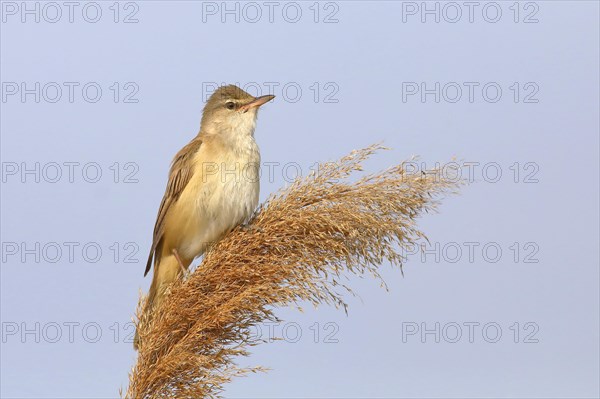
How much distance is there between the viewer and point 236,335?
145 inches

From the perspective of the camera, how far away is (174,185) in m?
5.59

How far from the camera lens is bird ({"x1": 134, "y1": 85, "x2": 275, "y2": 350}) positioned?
5.21 metres

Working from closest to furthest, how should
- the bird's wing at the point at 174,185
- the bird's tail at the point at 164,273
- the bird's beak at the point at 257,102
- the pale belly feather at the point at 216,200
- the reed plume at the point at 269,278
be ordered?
the reed plume at the point at 269,278, the pale belly feather at the point at 216,200, the bird's tail at the point at 164,273, the bird's wing at the point at 174,185, the bird's beak at the point at 257,102

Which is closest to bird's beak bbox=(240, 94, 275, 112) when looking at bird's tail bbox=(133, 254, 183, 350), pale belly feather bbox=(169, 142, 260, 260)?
pale belly feather bbox=(169, 142, 260, 260)

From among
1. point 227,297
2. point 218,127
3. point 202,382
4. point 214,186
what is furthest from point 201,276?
point 218,127

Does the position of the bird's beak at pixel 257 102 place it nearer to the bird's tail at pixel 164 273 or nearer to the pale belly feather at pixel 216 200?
the pale belly feather at pixel 216 200

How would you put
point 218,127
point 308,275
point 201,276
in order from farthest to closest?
point 218,127
point 201,276
point 308,275

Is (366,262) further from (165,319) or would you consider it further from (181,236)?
(181,236)

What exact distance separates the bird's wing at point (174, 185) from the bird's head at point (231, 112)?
26 centimetres

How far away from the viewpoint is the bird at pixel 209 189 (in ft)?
17.1

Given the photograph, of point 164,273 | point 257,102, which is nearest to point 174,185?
point 164,273

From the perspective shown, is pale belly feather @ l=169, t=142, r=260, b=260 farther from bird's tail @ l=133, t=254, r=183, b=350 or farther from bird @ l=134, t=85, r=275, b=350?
bird's tail @ l=133, t=254, r=183, b=350

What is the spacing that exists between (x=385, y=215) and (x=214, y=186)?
1.97m

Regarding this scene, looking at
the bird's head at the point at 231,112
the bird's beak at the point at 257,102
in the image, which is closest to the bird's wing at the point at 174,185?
the bird's head at the point at 231,112
